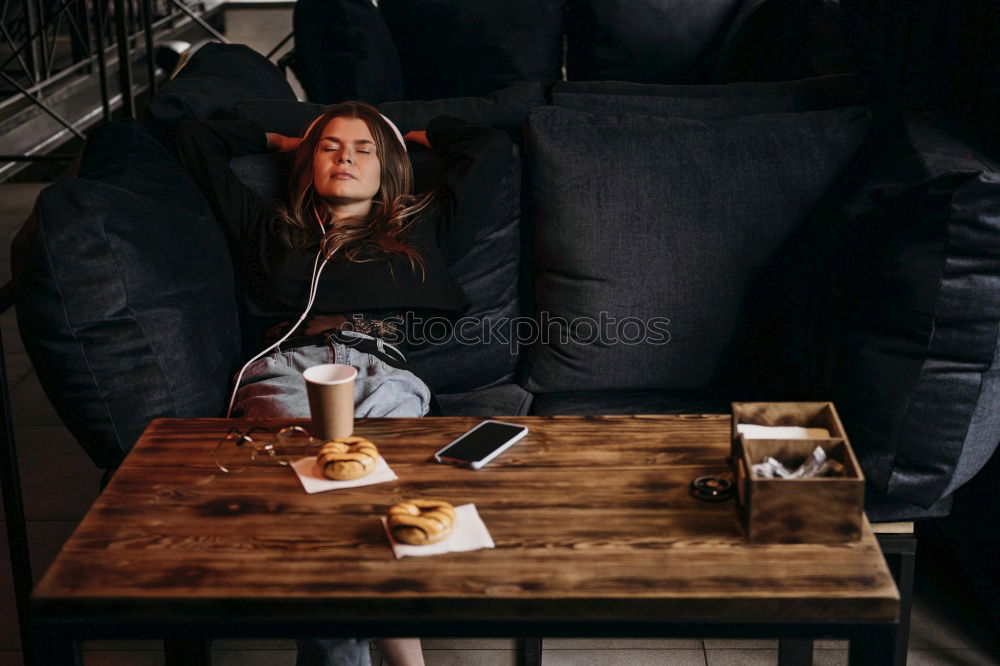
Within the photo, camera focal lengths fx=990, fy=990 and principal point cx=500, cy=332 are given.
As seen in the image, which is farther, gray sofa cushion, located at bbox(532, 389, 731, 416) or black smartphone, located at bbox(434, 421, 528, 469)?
gray sofa cushion, located at bbox(532, 389, 731, 416)

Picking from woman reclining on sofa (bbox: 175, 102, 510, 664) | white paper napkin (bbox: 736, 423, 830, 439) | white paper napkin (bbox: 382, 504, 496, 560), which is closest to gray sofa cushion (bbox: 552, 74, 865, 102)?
woman reclining on sofa (bbox: 175, 102, 510, 664)

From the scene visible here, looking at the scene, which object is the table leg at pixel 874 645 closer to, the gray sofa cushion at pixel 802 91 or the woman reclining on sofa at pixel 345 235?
the woman reclining on sofa at pixel 345 235

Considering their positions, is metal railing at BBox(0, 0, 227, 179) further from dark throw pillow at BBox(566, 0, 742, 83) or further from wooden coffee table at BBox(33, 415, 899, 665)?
wooden coffee table at BBox(33, 415, 899, 665)

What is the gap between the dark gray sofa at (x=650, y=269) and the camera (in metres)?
1.58

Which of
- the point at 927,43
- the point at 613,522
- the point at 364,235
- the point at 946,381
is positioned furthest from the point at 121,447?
the point at 927,43

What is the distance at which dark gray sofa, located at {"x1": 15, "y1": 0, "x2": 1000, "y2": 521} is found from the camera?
1.58 meters

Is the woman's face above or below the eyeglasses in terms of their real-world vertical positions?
above

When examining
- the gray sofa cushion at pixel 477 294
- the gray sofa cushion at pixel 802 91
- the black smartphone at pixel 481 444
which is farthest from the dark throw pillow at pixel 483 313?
the black smartphone at pixel 481 444

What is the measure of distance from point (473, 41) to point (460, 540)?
7.93ft

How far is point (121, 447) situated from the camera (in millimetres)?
1642

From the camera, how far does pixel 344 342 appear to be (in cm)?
188

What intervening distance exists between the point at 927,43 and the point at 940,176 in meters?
0.75

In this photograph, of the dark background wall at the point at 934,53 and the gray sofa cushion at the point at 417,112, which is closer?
Answer: the dark background wall at the point at 934,53

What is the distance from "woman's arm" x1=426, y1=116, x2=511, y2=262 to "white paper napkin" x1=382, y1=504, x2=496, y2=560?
0.96m
